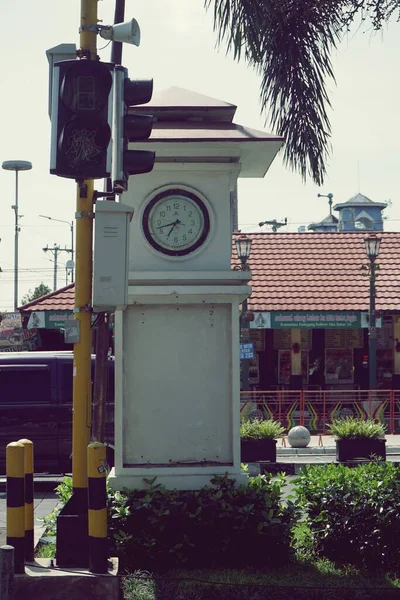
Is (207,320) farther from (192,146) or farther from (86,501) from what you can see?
(86,501)

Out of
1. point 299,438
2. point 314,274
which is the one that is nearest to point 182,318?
point 299,438

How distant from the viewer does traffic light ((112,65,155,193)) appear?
22.4 ft

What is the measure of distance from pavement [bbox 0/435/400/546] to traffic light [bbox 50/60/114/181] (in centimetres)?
473

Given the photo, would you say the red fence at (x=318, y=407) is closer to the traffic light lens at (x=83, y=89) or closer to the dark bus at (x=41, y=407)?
the dark bus at (x=41, y=407)

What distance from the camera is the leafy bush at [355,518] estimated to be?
7.45m

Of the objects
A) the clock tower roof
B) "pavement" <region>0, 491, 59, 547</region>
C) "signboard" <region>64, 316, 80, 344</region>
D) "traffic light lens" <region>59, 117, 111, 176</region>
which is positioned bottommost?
"pavement" <region>0, 491, 59, 547</region>

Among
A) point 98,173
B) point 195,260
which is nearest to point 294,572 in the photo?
point 195,260

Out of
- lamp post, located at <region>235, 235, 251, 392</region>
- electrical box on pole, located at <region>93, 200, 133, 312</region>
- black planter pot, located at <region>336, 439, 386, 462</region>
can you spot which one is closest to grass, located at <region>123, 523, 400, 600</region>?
electrical box on pole, located at <region>93, 200, 133, 312</region>

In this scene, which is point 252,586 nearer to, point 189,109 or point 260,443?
point 189,109

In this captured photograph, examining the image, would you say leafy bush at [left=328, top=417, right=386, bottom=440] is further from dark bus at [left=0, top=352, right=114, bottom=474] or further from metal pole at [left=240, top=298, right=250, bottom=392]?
metal pole at [left=240, top=298, right=250, bottom=392]

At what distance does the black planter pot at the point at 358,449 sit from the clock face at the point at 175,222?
Result: 858cm

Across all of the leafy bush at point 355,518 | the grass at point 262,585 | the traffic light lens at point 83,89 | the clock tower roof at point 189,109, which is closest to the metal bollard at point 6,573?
the grass at point 262,585

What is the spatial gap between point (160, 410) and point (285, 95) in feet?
10.5

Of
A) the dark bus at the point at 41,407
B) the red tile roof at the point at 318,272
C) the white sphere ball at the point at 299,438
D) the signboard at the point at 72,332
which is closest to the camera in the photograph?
the signboard at the point at 72,332
